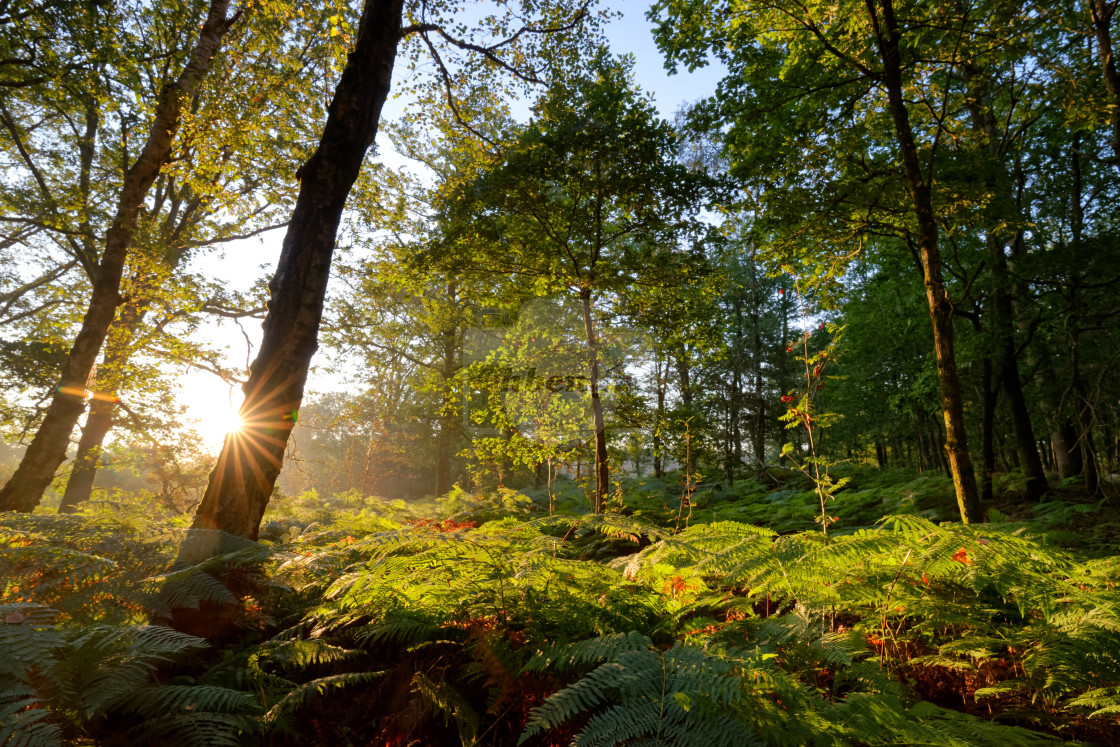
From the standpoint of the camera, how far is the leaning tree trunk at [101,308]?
5828 millimetres

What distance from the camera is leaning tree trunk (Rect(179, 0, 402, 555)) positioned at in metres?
3.44

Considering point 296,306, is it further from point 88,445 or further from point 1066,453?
point 1066,453

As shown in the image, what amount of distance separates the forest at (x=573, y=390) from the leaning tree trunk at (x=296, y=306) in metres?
0.03

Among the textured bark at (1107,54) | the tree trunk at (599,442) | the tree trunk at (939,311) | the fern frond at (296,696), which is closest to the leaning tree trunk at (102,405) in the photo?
the tree trunk at (599,442)

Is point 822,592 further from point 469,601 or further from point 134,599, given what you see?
point 134,599

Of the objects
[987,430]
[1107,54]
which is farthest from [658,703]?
[987,430]

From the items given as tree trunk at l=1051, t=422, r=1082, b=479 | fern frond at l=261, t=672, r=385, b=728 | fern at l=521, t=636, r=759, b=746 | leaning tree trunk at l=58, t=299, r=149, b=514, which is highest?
leaning tree trunk at l=58, t=299, r=149, b=514

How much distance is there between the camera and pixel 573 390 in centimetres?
766

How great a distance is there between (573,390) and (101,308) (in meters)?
6.62

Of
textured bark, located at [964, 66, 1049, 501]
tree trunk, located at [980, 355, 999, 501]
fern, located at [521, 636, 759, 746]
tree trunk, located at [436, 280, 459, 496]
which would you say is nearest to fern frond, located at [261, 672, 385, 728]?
fern, located at [521, 636, 759, 746]

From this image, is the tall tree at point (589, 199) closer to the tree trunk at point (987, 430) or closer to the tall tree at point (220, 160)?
the tall tree at point (220, 160)

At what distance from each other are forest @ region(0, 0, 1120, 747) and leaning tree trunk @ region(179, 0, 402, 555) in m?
0.03

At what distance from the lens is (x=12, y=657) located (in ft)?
4.24

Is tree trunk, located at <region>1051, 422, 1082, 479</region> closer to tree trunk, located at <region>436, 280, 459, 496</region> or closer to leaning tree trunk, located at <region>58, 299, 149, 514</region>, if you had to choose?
tree trunk, located at <region>436, 280, 459, 496</region>
